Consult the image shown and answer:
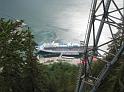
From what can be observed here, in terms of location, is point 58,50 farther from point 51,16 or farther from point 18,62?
point 18,62

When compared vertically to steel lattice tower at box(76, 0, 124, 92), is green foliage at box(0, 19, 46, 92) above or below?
below

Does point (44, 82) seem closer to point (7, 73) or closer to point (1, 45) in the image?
point (7, 73)

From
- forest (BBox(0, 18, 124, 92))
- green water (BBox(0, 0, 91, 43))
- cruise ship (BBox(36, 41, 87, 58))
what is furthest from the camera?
cruise ship (BBox(36, 41, 87, 58))

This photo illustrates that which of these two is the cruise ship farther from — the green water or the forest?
the forest

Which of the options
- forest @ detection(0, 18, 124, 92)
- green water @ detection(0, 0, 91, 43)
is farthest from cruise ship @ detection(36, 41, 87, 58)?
forest @ detection(0, 18, 124, 92)

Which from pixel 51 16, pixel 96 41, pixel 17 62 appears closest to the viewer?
pixel 96 41

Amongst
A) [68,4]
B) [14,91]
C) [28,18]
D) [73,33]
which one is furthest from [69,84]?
[68,4]

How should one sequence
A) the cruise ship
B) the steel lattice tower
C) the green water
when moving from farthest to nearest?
the cruise ship
the green water
the steel lattice tower

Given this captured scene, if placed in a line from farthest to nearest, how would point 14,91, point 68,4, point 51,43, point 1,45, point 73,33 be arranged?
point 68,4, point 51,43, point 73,33, point 14,91, point 1,45

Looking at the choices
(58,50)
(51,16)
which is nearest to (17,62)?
(58,50)

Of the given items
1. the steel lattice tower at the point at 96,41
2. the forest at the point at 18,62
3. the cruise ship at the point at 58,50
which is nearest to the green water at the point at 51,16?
the cruise ship at the point at 58,50

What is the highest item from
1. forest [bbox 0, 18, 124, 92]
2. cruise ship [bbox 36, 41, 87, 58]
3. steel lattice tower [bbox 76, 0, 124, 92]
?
steel lattice tower [bbox 76, 0, 124, 92]
